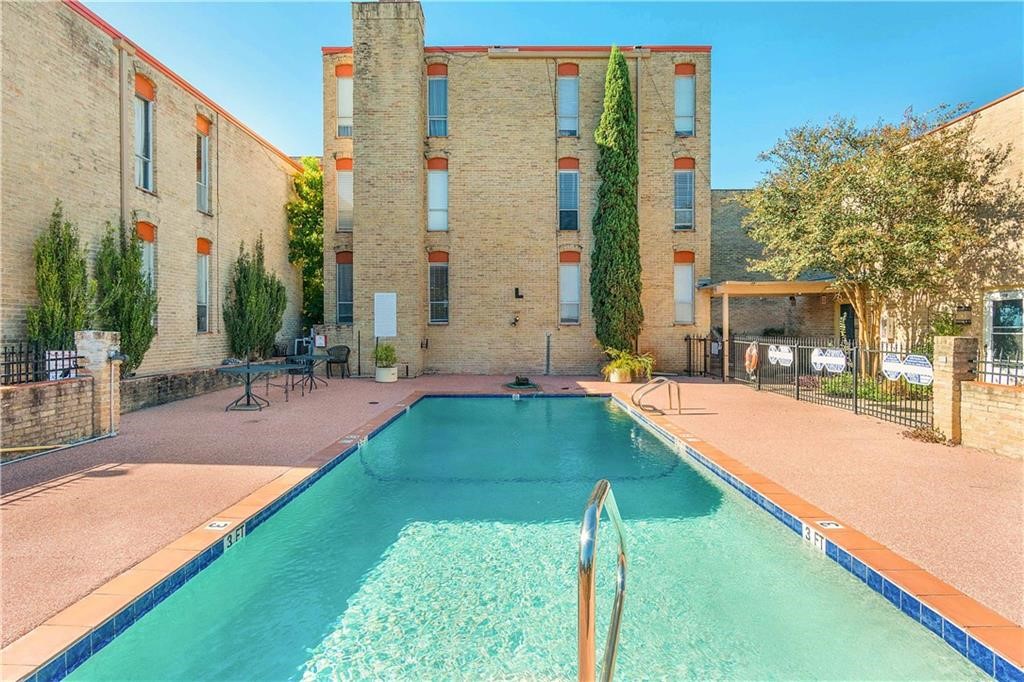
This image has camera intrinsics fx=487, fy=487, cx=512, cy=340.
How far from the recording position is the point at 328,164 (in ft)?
51.7

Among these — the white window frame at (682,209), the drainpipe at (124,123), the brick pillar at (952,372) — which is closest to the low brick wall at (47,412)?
the drainpipe at (124,123)

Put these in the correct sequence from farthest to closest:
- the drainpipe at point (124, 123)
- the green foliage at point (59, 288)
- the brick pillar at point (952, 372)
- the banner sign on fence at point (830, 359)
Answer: the drainpipe at point (124, 123) < the banner sign on fence at point (830, 359) < the green foliage at point (59, 288) < the brick pillar at point (952, 372)

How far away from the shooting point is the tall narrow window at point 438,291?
51.3 feet

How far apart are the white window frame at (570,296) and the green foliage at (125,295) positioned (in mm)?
10623

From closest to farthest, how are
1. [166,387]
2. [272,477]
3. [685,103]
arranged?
1. [272,477]
2. [166,387]
3. [685,103]

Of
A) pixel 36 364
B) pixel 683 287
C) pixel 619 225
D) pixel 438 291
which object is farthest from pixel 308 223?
pixel 683 287

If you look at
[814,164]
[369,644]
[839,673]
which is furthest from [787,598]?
[814,164]

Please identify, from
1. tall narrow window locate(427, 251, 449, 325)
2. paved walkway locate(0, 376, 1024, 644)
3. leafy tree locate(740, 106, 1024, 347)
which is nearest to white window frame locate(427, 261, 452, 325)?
tall narrow window locate(427, 251, 449, 325)

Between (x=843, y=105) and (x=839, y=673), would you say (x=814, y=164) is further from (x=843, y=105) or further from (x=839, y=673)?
(x=839, y=673)

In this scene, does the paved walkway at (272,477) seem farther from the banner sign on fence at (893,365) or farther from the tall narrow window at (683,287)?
the tall narrow window at (683,287)

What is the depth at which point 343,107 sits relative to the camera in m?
15.8

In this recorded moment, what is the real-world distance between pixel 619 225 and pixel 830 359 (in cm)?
698

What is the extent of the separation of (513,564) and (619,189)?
12842mm

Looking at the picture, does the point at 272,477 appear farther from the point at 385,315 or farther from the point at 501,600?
the point at 385,315
